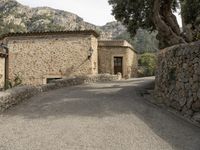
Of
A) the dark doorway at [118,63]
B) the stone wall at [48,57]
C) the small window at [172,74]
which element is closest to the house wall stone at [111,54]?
the dark doorway at [118,63]

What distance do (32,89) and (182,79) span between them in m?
7.88

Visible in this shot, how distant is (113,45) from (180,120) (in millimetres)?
20124

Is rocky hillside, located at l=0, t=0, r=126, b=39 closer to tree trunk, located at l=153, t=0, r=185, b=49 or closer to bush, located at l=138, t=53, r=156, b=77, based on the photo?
bush, located at l=138, t=53, r=156, b=77

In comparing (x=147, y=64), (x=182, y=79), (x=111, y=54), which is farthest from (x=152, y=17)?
(x=147, y=64)

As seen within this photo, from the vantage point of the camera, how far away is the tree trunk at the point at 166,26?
14.3 m

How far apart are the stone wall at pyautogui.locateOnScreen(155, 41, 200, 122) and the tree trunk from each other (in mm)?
1819

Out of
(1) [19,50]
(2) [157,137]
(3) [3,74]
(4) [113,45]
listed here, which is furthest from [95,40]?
(2) [157,137]

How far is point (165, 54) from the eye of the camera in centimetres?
1228

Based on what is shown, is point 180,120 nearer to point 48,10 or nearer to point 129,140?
point 129,140

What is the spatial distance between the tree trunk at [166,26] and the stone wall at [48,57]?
9.62 meters

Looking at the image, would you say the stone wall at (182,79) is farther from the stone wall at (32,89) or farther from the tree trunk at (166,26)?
the stone wall at (32,89)

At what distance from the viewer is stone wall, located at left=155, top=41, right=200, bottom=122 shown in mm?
9453

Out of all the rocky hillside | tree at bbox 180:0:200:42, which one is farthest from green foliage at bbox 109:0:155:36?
the rocky hillside

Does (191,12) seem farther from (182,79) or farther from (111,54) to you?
(182,79)
